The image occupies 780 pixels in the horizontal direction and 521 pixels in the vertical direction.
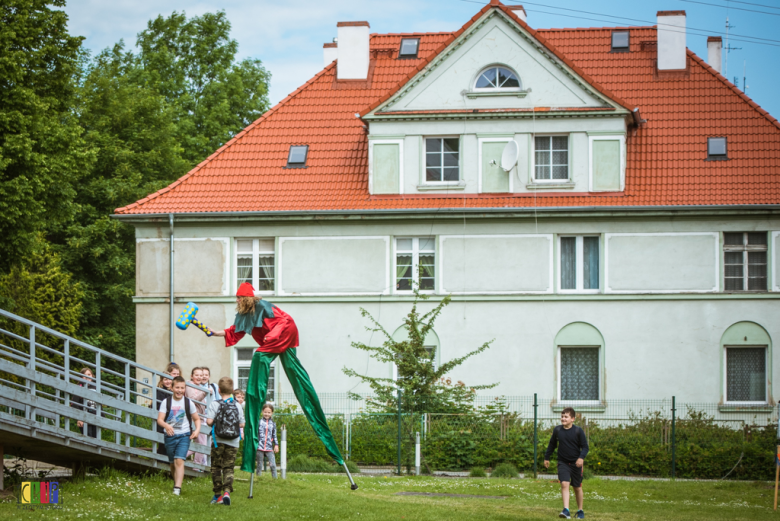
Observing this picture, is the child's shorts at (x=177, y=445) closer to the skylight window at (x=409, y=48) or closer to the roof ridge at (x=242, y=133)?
the roof ridge at (x=242, y=133)

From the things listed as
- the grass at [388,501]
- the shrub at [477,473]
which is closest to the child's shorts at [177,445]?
the grass at [388,501]

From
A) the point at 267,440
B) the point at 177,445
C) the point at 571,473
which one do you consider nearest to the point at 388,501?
the point at 571,473

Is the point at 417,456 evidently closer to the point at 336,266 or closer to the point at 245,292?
the point at 336,266

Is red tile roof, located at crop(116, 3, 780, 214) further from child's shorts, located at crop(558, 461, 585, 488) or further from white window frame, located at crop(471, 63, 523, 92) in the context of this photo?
child's shorts, located at crop(558, 461, 585, 488)

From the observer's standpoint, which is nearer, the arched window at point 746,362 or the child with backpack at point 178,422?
the child with backpack at point 178,422

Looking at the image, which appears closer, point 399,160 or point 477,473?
point 477,473

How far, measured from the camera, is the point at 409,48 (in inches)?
1323

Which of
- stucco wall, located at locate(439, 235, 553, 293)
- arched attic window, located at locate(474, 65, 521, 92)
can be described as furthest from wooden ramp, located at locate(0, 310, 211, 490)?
arched attic window, located at locate(474, 65, 521, 92)

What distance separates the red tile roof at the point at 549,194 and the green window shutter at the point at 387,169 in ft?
1.17

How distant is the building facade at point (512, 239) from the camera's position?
27953 mm

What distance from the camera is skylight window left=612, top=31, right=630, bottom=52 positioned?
107ft

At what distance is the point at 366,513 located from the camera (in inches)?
525

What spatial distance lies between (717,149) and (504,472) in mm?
12956

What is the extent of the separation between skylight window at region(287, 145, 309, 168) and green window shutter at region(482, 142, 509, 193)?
18.5 feet
